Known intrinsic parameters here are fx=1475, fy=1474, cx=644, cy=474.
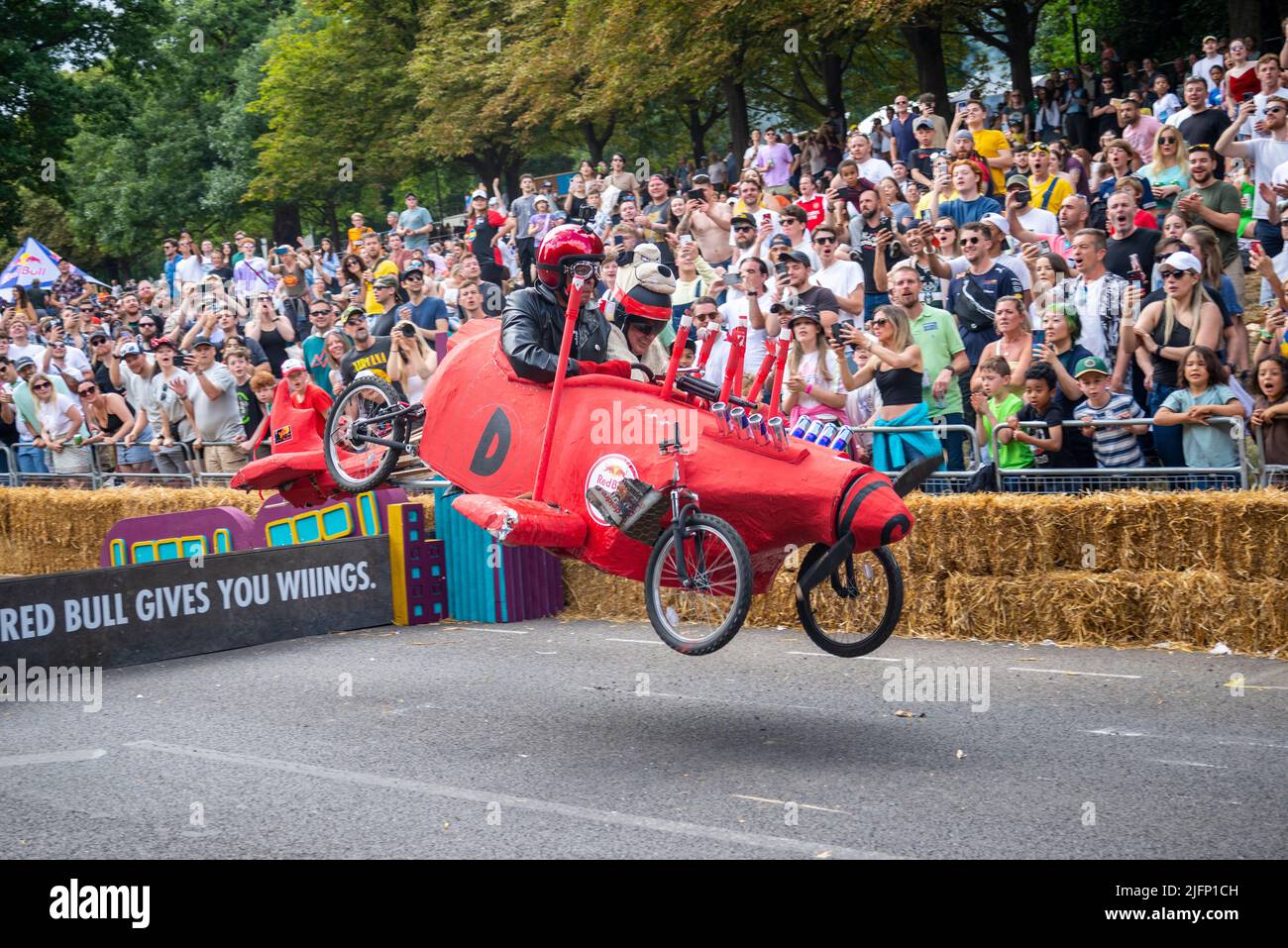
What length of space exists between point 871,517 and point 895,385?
15.0ft

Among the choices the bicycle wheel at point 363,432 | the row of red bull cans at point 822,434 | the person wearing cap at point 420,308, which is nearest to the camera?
the row of red bull cans at point 822,434

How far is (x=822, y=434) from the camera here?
8.02m

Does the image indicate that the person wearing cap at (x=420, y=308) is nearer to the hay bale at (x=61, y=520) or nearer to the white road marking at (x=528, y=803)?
the hay bale at (x=61, y=520)

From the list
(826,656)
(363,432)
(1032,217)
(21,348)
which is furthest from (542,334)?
(21,348)

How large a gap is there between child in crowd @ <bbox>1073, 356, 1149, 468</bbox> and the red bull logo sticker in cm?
474

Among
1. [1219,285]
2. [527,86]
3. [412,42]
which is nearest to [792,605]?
[1219,285]

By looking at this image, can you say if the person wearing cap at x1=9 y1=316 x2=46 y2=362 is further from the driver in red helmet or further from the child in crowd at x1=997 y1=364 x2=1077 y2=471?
the child in crowd at x1=997 y1=364 x2=1077 y2=471

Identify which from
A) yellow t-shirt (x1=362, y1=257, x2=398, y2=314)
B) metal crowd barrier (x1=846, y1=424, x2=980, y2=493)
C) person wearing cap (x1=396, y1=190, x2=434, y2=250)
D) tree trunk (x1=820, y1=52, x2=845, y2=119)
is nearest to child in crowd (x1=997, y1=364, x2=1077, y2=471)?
metal crowd barrier (x1=846, y1=424, x2=980, y2=493)

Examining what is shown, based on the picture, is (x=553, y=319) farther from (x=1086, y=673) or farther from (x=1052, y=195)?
(x=1052, y=195)

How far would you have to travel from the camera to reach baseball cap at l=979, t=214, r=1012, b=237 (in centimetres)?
1304

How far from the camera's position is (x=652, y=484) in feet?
25.2

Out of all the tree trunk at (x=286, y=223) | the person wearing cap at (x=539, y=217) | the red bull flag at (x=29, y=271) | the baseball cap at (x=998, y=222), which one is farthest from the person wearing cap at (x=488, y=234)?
the tree trunk at (x=286, y=223)

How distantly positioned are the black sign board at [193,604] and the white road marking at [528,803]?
9.20 ft

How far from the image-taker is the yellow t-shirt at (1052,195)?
1495 centimetres
